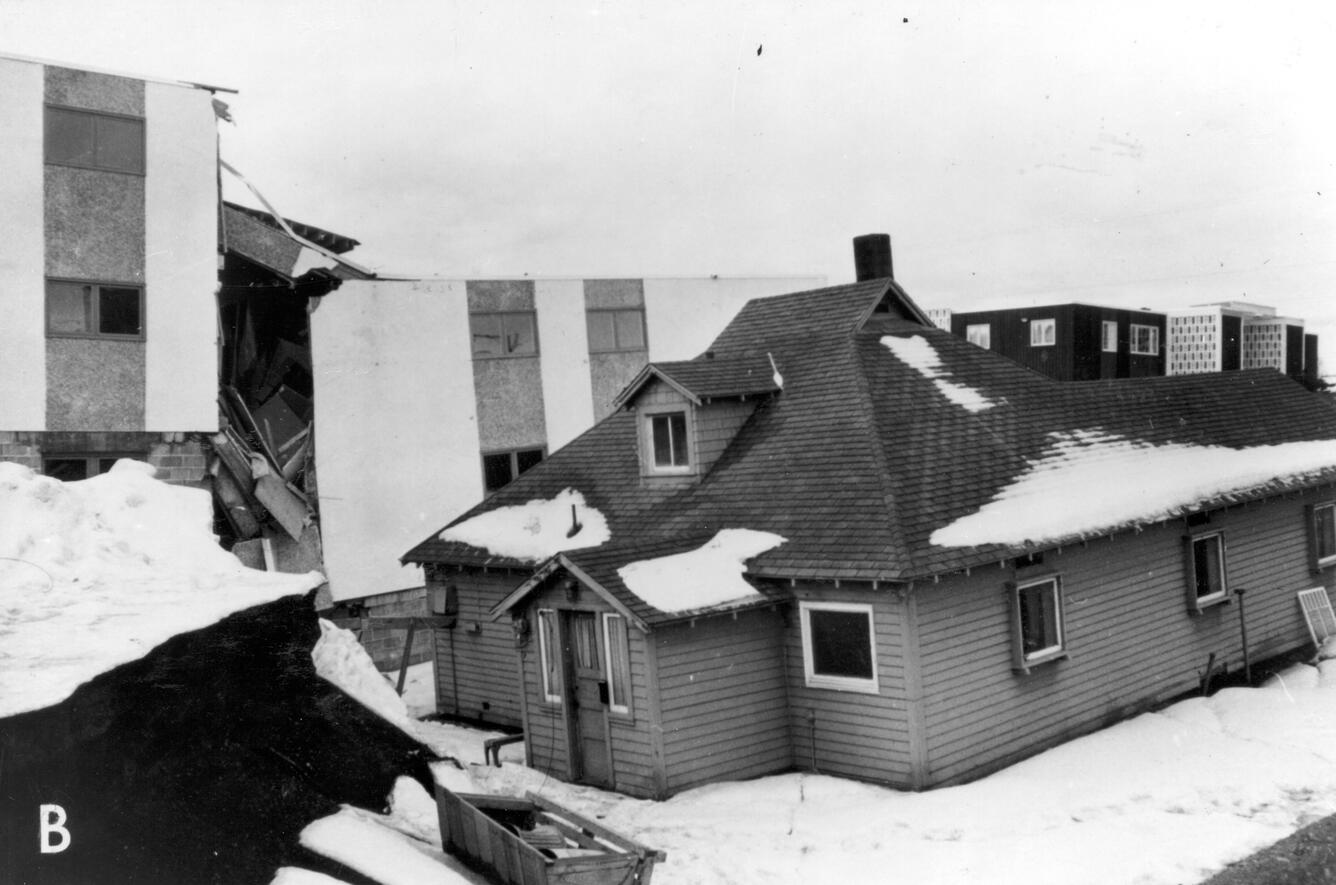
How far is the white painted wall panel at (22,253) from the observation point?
57.2ft

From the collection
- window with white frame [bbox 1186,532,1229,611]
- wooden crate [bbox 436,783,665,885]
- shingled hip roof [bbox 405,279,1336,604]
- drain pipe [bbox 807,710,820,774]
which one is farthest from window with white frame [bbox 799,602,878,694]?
window with white frame [bbox 1186,532,1229,611]

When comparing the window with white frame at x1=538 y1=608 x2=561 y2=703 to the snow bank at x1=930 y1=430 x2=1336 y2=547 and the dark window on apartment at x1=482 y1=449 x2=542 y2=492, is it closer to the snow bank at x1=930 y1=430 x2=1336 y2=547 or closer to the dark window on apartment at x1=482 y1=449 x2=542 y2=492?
the snow bank at x1=930 y1=430 x2=1336 y2=547

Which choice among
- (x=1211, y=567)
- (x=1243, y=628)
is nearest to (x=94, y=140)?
(x=1211, y=567)

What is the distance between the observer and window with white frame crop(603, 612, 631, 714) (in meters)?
13.0

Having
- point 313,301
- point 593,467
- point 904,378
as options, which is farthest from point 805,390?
point 313,301

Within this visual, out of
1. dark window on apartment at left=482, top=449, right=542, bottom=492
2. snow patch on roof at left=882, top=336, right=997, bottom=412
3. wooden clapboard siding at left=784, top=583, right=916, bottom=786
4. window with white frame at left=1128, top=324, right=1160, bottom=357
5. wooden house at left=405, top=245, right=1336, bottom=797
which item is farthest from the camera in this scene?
window with white frame at left=1128, top=324, right=1160, bottom=357

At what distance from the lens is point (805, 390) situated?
55.5 feet

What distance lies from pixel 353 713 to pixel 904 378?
10.2 metres

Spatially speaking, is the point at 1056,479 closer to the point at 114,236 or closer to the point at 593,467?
the point at 593,467

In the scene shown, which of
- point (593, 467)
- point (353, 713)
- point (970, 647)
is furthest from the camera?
point (593, 467)

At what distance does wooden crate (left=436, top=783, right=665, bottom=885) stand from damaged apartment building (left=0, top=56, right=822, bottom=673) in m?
12.0

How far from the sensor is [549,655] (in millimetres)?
14258

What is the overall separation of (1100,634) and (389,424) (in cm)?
1428

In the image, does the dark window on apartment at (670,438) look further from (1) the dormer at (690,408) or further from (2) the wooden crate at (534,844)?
(2) the wooden crate at (534,844)
